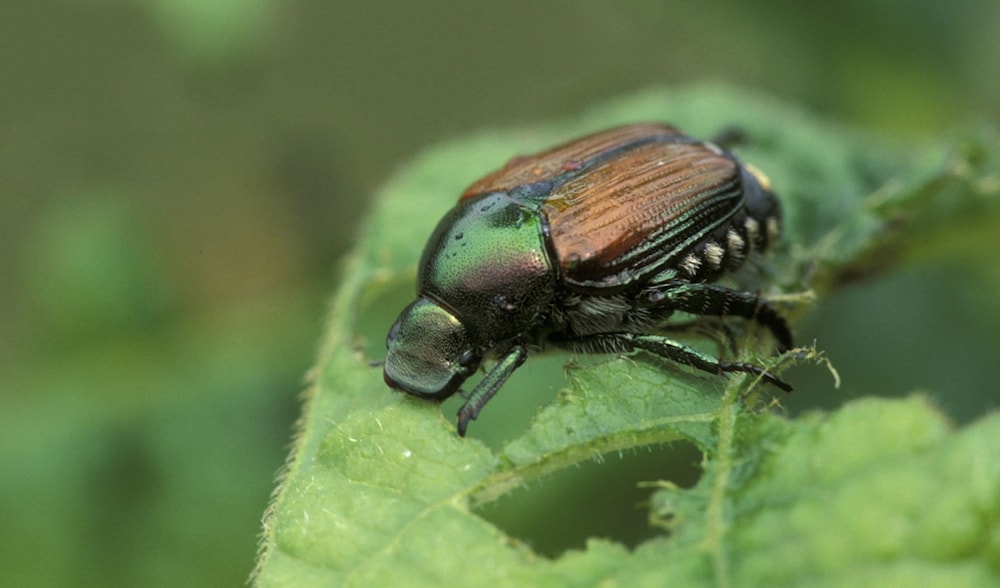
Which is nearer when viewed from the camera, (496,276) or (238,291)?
(496,276)

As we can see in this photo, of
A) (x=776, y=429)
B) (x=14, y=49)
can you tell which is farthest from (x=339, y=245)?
(x=14, y=49)

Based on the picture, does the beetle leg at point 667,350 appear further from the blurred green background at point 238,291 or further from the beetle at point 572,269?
the blurred green background at point 238,291

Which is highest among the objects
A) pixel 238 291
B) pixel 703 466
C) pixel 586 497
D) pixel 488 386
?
pixel 703 466

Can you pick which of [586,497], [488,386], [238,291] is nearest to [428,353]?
[488,386]

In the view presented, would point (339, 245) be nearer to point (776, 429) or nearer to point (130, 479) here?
point (130, 479)

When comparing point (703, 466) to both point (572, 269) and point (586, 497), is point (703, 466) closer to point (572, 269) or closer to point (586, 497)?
point (572, 269)

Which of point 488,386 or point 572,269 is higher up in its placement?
point 572,269

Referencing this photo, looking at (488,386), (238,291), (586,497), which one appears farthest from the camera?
(238,291)
